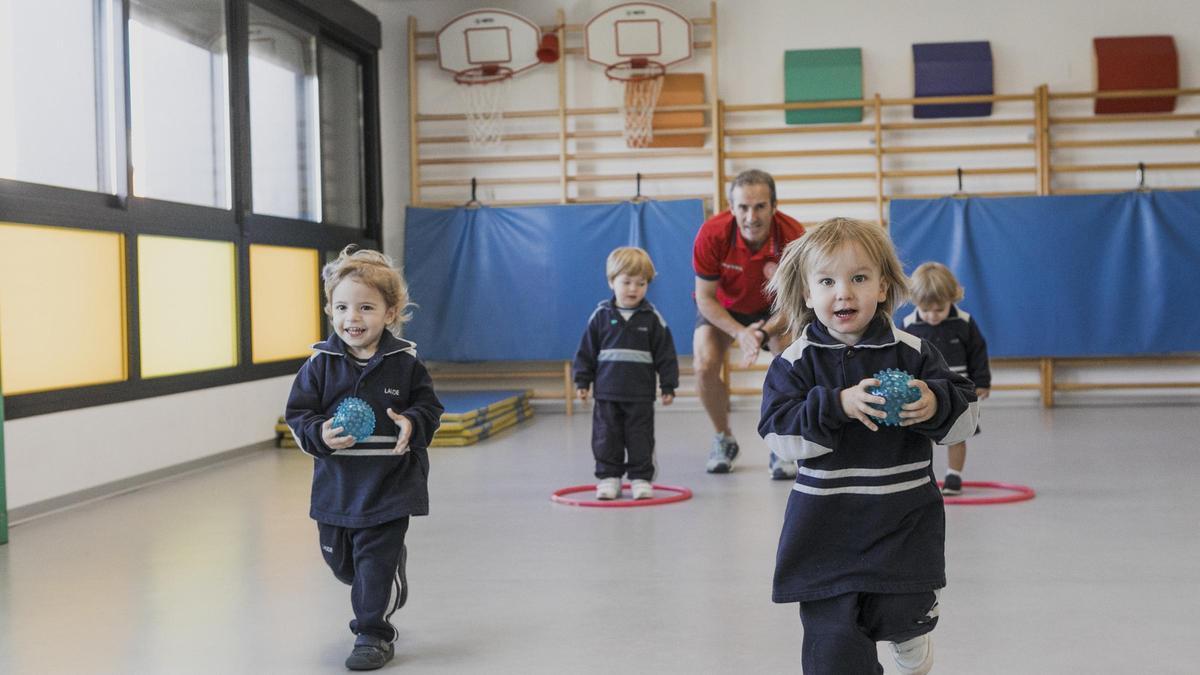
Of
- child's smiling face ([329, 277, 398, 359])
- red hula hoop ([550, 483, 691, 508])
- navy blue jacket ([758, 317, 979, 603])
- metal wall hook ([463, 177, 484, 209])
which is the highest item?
metal wall hook ([463, 177, 484, 209])

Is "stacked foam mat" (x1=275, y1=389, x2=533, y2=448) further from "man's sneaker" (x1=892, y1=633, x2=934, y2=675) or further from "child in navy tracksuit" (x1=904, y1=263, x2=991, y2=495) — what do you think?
"man's sneaker" (x1=892, y1=633, x2=934, y2=675)

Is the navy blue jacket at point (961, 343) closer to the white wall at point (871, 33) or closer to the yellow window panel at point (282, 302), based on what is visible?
the yellow window panel at point (282, 302)

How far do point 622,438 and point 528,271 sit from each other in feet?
13.7

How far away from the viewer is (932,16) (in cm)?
896

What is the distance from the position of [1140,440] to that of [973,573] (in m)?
3.69

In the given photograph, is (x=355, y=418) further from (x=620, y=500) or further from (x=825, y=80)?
(x=825, y=80)

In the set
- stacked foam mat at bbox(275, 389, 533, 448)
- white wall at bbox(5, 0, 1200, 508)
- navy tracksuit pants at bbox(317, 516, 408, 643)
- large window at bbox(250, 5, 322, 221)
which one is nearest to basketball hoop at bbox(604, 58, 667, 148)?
white wall at bbox(5, 0, 1200, 508)

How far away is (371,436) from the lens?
287cm

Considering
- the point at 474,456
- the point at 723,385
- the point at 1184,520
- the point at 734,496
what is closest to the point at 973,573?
the point at 1184,520

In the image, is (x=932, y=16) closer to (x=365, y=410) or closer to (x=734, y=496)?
(x=734, y=496)

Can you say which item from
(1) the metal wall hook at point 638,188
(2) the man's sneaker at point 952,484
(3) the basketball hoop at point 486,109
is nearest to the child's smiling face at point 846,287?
(2) the man's sneaker at point 952,484

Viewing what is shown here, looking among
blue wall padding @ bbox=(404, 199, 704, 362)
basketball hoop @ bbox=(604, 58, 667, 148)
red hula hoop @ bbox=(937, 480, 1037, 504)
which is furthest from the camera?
basketball hoop @ bbox=(604, 58, 667, 148)

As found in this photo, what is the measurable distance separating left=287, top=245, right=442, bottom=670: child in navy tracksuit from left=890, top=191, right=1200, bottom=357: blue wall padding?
6268 millimetres

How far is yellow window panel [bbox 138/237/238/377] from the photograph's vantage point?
237 inches
